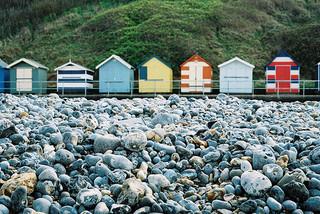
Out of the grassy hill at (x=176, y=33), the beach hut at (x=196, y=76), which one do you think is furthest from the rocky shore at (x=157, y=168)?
the grassy hill at (x=176, y=33)

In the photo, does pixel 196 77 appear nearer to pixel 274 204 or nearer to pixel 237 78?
pixel 237 78

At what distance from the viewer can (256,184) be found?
3662 millimetres

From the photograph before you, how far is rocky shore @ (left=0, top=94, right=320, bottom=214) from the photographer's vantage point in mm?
3564

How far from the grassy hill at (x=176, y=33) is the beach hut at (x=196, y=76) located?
16.3 feet

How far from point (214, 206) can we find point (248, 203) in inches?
8.8

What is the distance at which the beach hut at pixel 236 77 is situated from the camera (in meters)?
19.1

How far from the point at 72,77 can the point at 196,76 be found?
4510 mm

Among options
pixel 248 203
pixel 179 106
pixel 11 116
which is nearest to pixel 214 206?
pixel 248 203

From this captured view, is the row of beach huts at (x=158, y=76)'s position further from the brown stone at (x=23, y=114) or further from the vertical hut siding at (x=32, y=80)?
the brown stone at (x=23, y=114)

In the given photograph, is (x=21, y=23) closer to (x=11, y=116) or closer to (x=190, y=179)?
(x=11, y=116)

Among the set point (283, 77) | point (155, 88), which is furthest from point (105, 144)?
point (283, 77)

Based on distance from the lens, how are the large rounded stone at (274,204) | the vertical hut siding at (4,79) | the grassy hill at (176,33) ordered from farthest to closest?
the grassy hill at (176,33), the vertical hut siding at (4,79), the large rounded stone at (274,204)

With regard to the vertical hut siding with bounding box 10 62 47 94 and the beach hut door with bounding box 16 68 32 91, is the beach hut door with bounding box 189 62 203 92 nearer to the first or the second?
the vertical hut siding with bounding box 10 62 47 94

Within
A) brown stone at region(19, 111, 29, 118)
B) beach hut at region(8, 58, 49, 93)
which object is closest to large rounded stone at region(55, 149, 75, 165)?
brown stone at region(19, 111, 29, 118)
